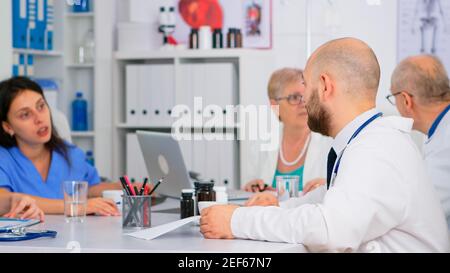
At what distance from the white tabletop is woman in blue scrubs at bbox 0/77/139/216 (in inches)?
25.6

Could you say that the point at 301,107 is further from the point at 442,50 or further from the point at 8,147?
the point at 8,147

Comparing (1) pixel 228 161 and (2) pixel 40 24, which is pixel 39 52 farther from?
(1) pixel 228 161

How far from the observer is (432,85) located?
2750 mm

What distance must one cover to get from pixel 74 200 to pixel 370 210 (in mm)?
844

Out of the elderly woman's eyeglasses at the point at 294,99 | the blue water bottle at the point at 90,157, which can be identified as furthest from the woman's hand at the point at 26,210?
the blue water bottle at the point at 90,157

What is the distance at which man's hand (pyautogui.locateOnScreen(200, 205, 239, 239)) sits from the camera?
1.68 m

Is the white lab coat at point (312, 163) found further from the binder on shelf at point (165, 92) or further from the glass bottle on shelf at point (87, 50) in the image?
the glass bottle on shelf at point (87, 50)

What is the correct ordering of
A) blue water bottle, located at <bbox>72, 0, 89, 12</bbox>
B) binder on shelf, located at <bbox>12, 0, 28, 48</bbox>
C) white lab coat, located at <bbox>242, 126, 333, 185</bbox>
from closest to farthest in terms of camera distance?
1. white lab coat, located at <bbox>242, 126, 333, 185</bbox>
2. binder on shelf, located at <bbox>12, 0, 28, 48</bbox>
3. blue water bottle, located at <bbox>72, 0, 89, 12</bbox>

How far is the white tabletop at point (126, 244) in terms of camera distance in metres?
1.57

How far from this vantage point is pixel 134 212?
6.15 feet

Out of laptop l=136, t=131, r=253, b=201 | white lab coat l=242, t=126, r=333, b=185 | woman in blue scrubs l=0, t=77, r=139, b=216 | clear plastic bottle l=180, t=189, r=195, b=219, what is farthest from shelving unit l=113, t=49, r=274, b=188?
clear plastic bottle l=180, t=189, r=195, b=219

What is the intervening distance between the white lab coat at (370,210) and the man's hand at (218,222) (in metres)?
0.02

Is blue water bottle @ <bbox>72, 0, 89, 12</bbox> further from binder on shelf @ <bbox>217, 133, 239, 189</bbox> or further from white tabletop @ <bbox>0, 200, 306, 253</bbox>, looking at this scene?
white tabletop @ <bbox>0, 200, 306, 253</bbox>
